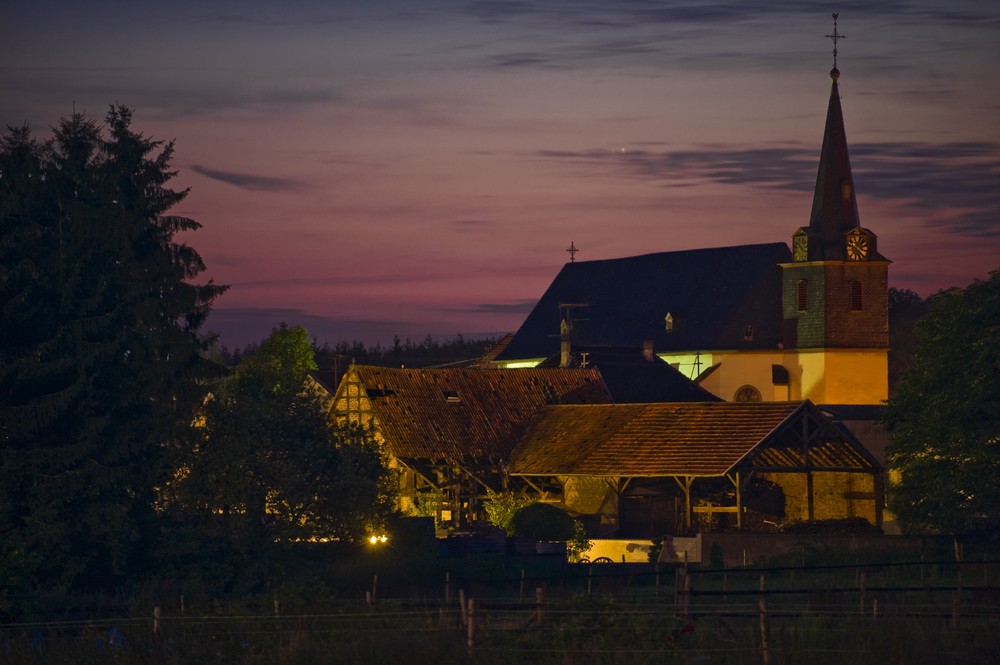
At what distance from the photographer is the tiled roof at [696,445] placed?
50.9 meters

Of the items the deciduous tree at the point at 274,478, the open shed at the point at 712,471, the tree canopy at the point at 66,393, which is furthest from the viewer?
the open shed at the point at 712,471

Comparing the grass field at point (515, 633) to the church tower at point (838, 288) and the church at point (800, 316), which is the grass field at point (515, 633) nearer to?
the church at point (800, 316)

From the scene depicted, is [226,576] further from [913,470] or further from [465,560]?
[913,470]

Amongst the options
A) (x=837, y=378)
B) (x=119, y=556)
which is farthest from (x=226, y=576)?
(x=837, y=378)

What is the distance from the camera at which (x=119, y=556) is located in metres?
34.4

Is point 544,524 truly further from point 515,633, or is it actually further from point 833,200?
point 833,200

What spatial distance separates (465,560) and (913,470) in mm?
12060

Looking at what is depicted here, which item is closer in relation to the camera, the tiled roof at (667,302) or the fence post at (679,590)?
the fence post at (679,590)

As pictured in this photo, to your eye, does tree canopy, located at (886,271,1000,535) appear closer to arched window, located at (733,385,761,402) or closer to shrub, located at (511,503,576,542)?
shrub, located at (511,503,576,542)

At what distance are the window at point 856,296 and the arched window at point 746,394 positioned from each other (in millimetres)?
7085

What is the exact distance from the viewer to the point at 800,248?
91.0 m

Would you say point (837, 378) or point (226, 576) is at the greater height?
point (837, 378)

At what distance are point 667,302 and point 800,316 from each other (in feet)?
31.8

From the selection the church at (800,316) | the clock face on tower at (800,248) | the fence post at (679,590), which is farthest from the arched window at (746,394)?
the fence post at (679,590)
